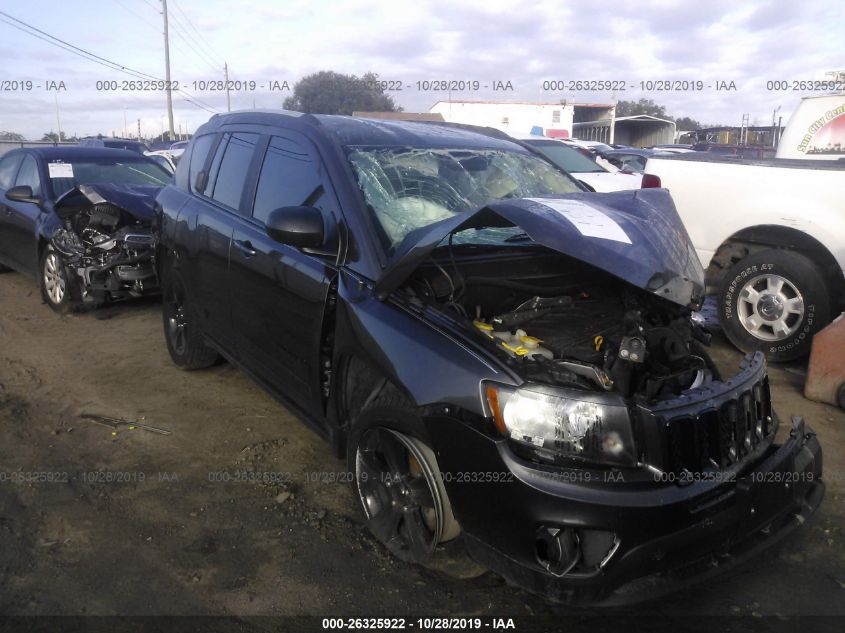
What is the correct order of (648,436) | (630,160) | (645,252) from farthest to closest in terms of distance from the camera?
(630,160) < (645,252) < (648,436)

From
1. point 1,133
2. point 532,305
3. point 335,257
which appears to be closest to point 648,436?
point 532,305

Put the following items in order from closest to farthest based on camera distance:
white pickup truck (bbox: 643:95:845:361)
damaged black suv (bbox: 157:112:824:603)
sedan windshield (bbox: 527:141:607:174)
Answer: damaged black suv (bbox: 157:112:824:603)
white pickup truck (bbox: 643:95:845:361)
sedan windshield (bbox: 527:141:607:174)

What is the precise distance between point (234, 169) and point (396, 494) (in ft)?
7.85

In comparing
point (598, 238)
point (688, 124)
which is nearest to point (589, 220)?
point (598, 238)

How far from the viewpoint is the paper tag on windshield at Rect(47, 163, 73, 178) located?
24.4ft

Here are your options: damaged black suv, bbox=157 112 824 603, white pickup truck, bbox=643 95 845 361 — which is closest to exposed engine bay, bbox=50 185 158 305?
damaged black suv, bbox=157 112 824 603

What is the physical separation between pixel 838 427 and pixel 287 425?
3540mm

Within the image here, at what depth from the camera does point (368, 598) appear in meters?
2.79

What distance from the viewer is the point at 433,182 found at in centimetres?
361

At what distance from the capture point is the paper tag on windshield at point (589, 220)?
8.63ft

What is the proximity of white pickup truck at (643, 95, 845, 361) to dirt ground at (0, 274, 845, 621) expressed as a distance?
1.86ft

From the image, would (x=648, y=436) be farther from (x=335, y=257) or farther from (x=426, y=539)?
(x=335, y=257)

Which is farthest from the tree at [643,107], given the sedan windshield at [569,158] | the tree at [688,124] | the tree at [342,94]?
the sedan windshield at [569,158]

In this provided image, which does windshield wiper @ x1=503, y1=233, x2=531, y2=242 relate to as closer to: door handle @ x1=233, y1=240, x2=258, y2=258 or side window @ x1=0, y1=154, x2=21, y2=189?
door handle @ x1=233, y1=240, x2=258, y2=258
